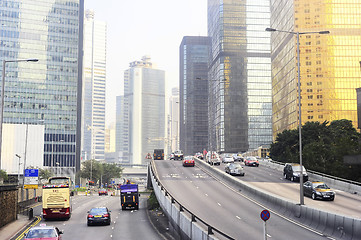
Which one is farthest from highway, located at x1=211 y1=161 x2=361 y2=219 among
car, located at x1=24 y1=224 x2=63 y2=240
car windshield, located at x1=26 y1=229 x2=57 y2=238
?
car windshield, located at x1=26 y1=229 x2=57 y2=238

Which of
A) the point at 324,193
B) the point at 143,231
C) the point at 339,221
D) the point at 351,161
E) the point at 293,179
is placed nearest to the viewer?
the point at 339,221

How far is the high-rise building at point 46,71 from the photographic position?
519 ft

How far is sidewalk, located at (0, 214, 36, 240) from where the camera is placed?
97.2ft

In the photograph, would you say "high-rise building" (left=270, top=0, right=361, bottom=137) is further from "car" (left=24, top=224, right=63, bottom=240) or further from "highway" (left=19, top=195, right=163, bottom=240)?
"car" (left=24, top=224, right=63, bottom=240)

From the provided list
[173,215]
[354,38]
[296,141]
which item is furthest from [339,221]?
[354,38]

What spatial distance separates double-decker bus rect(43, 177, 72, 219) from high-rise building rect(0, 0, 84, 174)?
123854 millimetres

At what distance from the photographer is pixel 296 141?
313 ft

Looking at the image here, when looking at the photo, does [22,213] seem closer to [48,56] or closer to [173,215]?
[173,215]

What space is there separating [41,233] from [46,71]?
150405mm

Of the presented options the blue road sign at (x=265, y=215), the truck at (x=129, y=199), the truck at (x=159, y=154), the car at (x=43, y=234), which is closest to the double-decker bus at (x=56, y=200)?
the truck at (x=129, y=199)

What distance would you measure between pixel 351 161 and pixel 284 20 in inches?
4501

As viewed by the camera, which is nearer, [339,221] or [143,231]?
[339,221]

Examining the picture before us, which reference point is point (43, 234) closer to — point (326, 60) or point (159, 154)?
point (159, 154)

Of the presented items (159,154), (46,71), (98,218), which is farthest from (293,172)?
(46,71)
